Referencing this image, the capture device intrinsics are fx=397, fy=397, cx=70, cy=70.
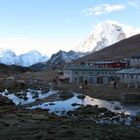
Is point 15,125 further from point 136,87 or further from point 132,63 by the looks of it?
point 132,63

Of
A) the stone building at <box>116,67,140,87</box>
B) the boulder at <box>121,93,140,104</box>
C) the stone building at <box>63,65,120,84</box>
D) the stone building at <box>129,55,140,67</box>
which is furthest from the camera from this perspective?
the stone building at <box>129,55,140,67</box>

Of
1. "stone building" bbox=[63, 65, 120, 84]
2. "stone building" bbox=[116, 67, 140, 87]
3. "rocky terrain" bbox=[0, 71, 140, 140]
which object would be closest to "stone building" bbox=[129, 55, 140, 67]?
"stone building" bbox=[63, 65, 120, 84]

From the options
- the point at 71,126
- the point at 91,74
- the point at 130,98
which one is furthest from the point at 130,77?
the point at 71,126

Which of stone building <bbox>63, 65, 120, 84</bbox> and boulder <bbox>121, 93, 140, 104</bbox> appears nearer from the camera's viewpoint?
boulder <bbox>121, 93, 140, 104</bbox>

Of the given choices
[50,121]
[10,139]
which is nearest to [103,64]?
[50,121]

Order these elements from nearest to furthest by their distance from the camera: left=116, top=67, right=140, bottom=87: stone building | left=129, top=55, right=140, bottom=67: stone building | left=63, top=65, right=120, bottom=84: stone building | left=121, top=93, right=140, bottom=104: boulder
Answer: left=121, top=93, right=140, bottom=104: boulder < left=116, top=67, right=140, bottom=87: stone building < left=63, top=65, right=120, bottom=84: stone building < left=129, top=55, right=140, bottom=67: stone building

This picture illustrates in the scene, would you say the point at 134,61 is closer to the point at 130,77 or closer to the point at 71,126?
the point at 130,77

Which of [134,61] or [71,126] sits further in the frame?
[134,61]

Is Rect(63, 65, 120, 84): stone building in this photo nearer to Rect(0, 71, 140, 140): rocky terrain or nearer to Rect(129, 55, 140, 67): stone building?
Rect(129, 55, 140, 67): stone building

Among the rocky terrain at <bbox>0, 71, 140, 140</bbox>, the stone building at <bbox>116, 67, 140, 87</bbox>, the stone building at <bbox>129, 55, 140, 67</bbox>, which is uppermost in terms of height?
the stone building at <bbox>129, 55, 140, 67</bbox>

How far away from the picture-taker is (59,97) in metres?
69.8

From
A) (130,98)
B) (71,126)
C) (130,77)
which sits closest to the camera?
(71,126)

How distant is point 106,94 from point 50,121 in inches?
1311

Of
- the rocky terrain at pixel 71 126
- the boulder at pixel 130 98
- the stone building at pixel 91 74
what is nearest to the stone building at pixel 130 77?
the stone building at pixel 91 74
